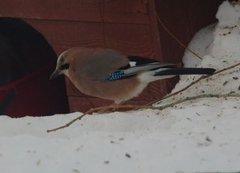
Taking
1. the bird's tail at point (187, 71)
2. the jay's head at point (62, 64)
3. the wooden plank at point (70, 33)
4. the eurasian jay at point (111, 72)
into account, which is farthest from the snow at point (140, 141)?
the wooden plank at point (70, 33)

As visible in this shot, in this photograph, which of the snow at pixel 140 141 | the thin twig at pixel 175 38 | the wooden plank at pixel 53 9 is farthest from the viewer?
the wooden plank at pixel 53 9

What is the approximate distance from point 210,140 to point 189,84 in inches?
55.5

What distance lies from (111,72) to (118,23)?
63 cm

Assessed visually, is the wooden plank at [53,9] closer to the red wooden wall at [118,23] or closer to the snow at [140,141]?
the red wooden wall at [118,23]

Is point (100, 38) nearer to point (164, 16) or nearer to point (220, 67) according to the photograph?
point (164, 16)

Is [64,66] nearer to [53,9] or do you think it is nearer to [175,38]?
[53,9]

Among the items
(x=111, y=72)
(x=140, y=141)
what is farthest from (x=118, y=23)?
(x=140, y=141)

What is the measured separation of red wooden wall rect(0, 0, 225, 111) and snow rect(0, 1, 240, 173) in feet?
2.48

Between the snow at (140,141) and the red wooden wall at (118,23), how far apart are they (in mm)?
755

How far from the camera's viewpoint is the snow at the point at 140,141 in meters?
2.62

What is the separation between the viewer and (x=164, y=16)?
15.3 feet

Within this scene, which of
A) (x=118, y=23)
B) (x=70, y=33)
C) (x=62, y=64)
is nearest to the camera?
(x=62, y=64)

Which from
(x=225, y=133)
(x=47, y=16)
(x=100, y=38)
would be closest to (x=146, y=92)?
(x=100, y=38)

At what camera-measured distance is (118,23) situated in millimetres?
4715
